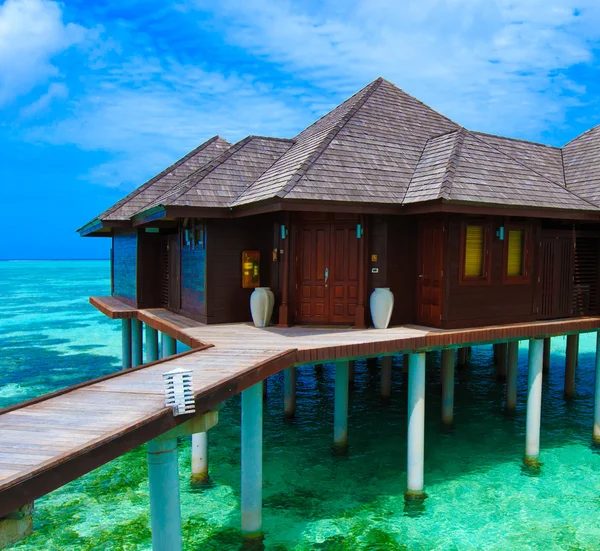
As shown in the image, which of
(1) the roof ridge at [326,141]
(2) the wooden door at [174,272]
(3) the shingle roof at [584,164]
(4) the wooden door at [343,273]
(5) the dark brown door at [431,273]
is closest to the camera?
(1) the roof ridge at [326,141]

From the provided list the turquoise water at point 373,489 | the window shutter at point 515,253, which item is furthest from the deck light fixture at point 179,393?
the window shutter at point 515,253

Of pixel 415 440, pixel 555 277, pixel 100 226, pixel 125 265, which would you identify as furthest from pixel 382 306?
pixel 125 265

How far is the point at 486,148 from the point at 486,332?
4883mm

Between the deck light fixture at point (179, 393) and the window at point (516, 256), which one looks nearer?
the deck light fixture at point (179, 393)

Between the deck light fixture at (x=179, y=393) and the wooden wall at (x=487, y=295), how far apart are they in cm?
692

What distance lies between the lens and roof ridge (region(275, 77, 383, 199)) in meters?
11.0

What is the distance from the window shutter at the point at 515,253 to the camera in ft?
40.3

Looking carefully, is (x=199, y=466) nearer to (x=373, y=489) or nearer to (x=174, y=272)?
(x=373, y=489)

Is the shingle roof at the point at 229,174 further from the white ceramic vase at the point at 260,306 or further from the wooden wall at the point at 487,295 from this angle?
the wooden wall at the point at 487,295

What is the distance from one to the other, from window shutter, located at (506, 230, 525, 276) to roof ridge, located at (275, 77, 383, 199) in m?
4.70

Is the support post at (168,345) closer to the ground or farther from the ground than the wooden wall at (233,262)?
closer to the ground

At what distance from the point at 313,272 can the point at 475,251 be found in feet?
11.8

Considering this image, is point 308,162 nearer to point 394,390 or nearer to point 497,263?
point 497,263

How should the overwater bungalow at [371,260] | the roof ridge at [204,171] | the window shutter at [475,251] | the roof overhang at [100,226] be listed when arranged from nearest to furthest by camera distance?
1. the overwater bungalow at [371,260]
2. the window shutter at [475,251]
3. the roof ridge at [204,171]
4. the roof overhang at [100,226]
